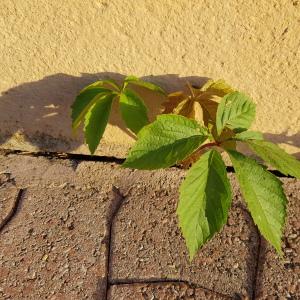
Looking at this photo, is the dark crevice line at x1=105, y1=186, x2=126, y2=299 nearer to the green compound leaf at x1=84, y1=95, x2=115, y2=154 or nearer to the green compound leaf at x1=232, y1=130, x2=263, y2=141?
the green compound leaf at x1=84, y1=95, x2=115, y2=154

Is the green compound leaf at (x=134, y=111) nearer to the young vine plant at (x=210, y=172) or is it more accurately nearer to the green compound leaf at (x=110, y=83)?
the green compound leaf at (x=110, y=83)

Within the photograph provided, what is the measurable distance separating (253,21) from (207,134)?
0.35m

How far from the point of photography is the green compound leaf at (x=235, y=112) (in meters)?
1.22

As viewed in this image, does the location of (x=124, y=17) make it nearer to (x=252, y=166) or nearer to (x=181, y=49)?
(x=181, y=49)

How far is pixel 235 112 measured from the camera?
4.13ft

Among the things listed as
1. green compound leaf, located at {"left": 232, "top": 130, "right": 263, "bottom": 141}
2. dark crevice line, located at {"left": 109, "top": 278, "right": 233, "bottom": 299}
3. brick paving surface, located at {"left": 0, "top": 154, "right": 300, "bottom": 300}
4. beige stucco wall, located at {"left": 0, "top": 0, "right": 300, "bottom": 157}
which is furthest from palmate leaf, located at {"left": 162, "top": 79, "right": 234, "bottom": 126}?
dark crevice line, located at {"left": 109, "top": 278, "right": 233, "bottom": 299}

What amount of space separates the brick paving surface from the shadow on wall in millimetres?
98

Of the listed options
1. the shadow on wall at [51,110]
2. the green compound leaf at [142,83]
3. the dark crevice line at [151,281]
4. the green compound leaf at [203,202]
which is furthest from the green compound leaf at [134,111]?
the dark crevice line at [151,281]

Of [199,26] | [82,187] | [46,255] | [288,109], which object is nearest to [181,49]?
[199,26]

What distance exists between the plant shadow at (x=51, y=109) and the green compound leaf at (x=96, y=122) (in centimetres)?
15

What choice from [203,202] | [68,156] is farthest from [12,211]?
[203,202]

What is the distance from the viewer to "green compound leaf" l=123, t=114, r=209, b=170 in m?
1.12

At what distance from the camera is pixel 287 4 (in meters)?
1.20

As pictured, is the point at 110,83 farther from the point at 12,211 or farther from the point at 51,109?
the point at 12,211
